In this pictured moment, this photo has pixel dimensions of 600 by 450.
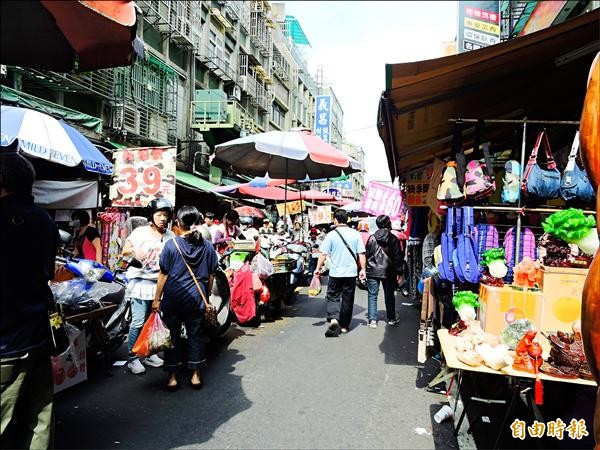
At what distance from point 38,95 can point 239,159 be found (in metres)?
6.18

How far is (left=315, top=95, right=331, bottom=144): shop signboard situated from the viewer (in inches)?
1485

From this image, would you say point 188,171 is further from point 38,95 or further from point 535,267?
point 535,267

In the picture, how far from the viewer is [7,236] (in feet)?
6.86

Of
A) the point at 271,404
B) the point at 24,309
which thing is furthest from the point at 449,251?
the point at 24,309

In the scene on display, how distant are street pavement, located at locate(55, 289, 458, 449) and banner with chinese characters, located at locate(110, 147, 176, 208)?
3996 mm

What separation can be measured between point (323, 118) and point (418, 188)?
31.4m

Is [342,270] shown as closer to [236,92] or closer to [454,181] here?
[454,181]

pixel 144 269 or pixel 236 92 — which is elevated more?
pixel 236 92

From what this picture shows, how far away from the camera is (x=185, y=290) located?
436cm

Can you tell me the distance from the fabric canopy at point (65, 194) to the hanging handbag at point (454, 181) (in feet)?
18.3

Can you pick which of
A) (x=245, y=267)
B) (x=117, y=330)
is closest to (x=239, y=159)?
(x=245, y=267)

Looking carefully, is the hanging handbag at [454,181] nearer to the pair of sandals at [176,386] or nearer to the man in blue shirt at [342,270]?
the man in blue shirt at [342,270]

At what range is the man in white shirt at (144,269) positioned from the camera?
4797mm

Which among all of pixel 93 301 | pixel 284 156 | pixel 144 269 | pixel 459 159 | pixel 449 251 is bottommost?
pixel 93 301
